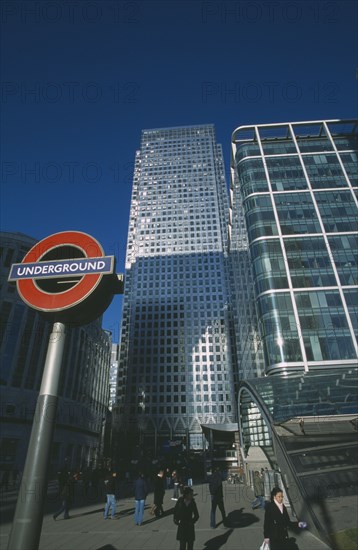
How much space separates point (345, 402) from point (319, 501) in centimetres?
1111

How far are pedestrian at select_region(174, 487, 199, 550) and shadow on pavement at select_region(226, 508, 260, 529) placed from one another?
205 inches

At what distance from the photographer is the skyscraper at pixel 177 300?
9556 cm

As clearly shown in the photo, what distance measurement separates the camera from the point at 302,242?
156ft

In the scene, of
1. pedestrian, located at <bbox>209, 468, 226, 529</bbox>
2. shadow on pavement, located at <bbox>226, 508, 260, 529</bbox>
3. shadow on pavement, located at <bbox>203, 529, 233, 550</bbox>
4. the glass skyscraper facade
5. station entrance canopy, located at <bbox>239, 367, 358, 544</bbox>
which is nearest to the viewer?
shadow on pavement, located at <bbox>203, 529, 233, 550</bbox>

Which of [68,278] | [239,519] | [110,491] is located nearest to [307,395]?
[239,519]

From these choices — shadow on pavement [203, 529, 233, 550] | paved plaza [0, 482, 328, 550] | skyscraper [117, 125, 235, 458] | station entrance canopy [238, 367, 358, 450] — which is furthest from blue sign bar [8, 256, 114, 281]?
skyscraper [117, 125, 235, 458]

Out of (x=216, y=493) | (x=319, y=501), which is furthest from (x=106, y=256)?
(x=319, y=501)

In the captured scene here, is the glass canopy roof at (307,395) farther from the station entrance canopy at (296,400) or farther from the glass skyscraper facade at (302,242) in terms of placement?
the glass skyscraper facade at (302,242)

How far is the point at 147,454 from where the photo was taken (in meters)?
85.9

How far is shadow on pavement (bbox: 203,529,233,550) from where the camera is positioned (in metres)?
8.88

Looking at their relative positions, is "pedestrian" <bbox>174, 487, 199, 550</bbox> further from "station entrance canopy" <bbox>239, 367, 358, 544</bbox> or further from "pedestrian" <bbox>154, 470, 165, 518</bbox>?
"pedestrian" <bbox>154, 470, 165, 518</bbox>

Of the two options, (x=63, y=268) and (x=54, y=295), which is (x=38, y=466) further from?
(x=63, y=268)

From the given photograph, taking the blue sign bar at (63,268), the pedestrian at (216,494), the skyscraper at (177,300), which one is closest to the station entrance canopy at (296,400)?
the pedestrian at (216,494)

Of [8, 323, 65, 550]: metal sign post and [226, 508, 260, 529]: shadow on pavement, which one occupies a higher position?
[8, 323, 65, 550]: metal sign post
